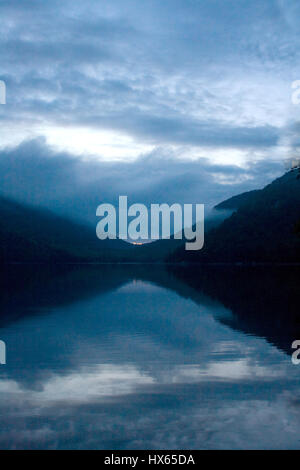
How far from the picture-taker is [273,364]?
15781 millimetres

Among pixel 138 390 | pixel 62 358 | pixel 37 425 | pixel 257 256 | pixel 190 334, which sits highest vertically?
pixel 257 256

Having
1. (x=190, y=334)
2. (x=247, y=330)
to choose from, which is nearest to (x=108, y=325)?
(x=190, y=334)

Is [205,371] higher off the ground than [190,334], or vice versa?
[190,334]

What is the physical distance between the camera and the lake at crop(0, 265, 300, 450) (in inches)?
382

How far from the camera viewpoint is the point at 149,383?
13.6 meters

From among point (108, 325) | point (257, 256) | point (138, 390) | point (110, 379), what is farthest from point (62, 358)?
point (257, 256)

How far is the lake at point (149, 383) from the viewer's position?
31.8ft

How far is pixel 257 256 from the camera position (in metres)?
169

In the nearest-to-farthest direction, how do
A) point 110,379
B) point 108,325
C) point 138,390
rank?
point 138,390 < point 110,379 < point 108,325

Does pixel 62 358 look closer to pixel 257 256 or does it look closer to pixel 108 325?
pixel 108 325

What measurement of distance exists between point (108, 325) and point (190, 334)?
4300 millimetres
